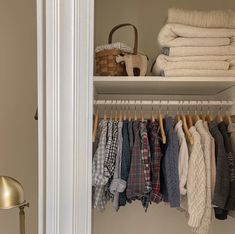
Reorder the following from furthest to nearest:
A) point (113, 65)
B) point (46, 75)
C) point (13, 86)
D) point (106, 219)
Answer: point (106, 219) → point (13, 86) → point (113, 65) → point (46, 75)

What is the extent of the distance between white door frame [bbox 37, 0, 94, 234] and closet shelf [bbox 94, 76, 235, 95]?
0.40 metres

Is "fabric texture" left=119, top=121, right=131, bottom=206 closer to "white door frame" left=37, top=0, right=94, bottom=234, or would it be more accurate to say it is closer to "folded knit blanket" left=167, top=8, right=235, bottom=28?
"white door frame" left=37, top=0, right=94, bottom=234

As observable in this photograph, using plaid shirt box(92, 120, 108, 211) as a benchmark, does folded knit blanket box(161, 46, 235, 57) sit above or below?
above

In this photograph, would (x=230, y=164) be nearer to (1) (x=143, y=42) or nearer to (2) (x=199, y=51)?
(2) (x=199, y=51)

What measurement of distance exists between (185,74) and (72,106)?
2.07 ft

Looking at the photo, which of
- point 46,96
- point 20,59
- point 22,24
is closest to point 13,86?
point 20,59

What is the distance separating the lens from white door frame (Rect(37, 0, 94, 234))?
29.2 inches

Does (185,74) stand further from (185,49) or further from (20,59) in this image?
(20,59)

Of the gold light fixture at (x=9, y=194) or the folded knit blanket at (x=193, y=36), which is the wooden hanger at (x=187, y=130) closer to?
the folded knit blanket at (x=193, y=36)

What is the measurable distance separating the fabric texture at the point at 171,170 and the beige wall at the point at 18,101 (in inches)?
27.7

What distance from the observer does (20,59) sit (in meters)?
1.35

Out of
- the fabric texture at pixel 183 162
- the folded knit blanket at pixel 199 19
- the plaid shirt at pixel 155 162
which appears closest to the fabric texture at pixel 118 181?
the plaid shirt at pixel 155 162

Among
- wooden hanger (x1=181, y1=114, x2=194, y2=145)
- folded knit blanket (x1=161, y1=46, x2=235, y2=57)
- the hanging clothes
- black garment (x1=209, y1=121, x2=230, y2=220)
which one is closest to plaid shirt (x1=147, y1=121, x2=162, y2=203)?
the hanging clothes

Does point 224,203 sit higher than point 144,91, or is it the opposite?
point 144,91
